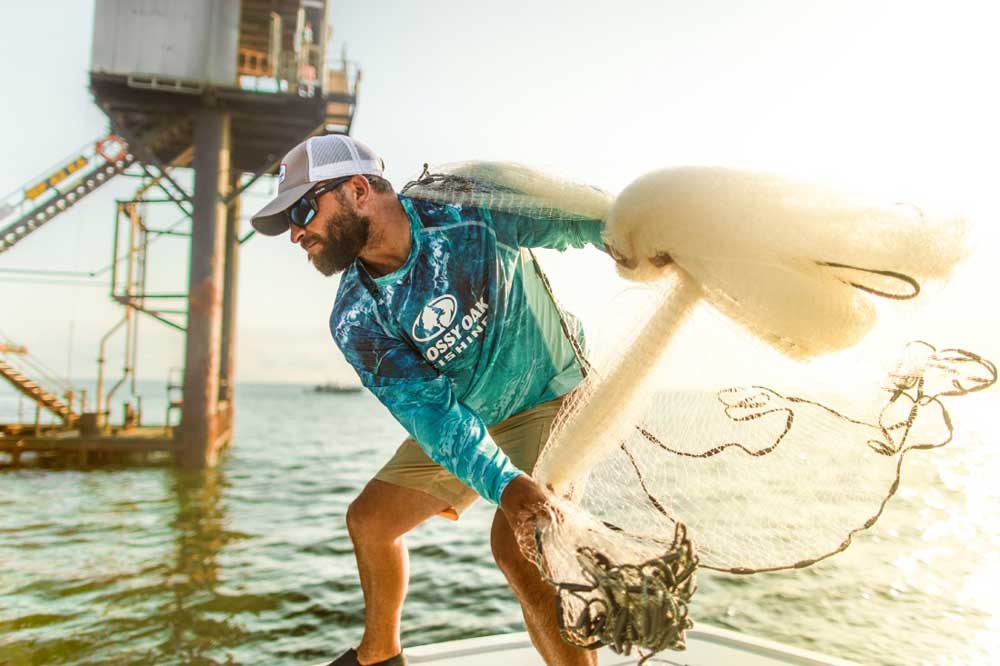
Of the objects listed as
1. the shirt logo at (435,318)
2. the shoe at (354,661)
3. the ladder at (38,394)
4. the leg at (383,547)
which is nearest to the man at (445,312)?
the shirt logo at (435,318)

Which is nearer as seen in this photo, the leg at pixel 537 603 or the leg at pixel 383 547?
the leg at pixel 537 603

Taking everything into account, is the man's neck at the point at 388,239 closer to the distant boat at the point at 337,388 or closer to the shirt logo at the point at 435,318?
the shirt logo at the point at 435,318

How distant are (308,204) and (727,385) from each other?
60.1 inches

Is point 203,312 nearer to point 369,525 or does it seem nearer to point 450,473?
point 369,525

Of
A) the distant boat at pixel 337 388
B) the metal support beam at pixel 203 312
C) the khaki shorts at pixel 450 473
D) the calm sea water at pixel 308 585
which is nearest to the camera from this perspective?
the khaki shorts at pixel 450 473

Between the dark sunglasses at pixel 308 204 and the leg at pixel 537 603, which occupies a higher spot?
the dark sunglasses at pixel 308 204

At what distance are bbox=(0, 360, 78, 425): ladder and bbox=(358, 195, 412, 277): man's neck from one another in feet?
54.8

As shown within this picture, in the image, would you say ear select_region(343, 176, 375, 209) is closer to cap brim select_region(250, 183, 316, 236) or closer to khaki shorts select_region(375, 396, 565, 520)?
cap brim select_region(250, 183, 316, 236)

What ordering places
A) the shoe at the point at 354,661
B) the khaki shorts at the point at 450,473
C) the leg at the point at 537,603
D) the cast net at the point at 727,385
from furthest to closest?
the shoe at the point at 354,661
the khaki shorts at the point at 450,473
the leg at the point at 537,603
the cast net at the point at 727,385

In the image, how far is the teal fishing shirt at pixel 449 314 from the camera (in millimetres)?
2531

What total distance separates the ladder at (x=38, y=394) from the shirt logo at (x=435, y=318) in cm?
1678

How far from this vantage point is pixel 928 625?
6.93 metres

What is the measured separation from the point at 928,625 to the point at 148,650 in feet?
22.9

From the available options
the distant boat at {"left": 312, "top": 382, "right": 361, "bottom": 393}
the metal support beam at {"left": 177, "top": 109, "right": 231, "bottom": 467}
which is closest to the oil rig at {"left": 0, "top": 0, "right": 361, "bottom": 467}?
the metal support beam at {"left": 177, "top": 109, "right": 231, "bottom": 467}
